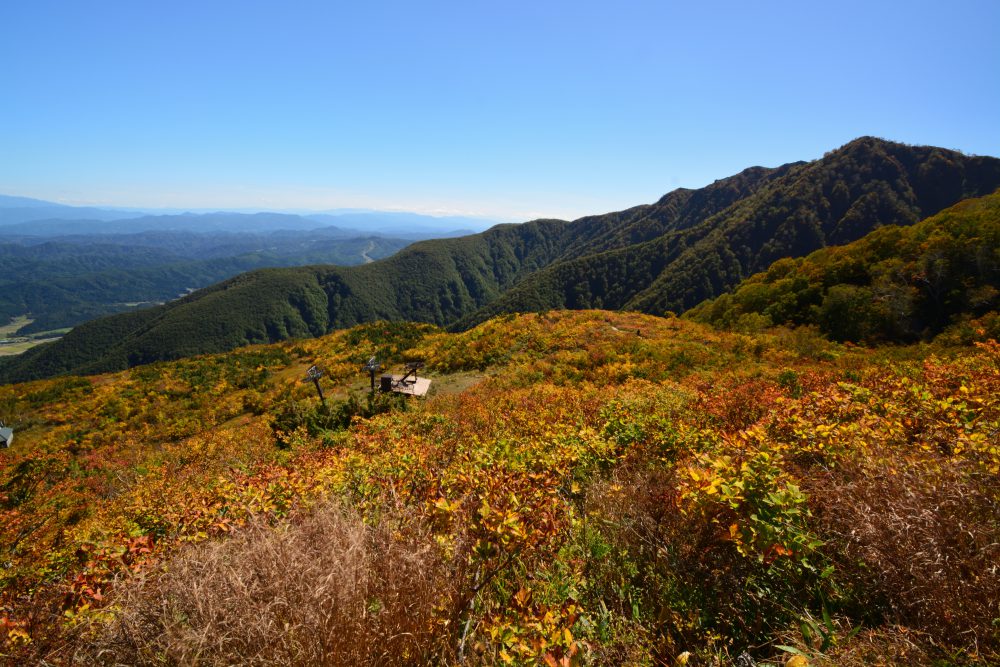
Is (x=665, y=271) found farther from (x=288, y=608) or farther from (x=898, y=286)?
(x=288, y=608)

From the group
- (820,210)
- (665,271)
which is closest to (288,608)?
(665,271)

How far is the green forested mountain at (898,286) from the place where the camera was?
1575 centimetres

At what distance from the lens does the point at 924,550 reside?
96.0 inches

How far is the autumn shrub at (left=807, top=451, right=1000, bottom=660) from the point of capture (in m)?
2.15

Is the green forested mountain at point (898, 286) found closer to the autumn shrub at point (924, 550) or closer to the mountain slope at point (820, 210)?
the autumn shrub at point (924, 550)

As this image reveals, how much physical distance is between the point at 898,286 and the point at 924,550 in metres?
21.2

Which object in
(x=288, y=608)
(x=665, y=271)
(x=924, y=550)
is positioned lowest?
(x=665, y=271)

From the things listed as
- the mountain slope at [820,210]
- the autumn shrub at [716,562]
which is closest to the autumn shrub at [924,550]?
the autumn shrub at [716,562]

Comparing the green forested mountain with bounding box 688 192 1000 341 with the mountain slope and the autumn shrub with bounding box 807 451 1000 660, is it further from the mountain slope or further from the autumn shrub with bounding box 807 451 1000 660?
the mountain slope

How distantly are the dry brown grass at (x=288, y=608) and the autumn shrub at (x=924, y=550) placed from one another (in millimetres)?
2744

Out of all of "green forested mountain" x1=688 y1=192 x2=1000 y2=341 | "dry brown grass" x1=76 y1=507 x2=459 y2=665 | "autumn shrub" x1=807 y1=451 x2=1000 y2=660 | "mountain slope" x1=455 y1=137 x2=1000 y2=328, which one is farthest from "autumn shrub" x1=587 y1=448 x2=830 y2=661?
"mountain slope" x1=455 y1=137 x2=1000 y2=328

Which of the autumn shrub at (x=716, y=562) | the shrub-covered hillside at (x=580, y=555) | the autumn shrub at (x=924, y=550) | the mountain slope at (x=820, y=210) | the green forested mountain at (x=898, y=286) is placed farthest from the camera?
the mountain slope at (x=820, y=210)

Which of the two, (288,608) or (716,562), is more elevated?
(288,608)

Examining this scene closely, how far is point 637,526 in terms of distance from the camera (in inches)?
146
